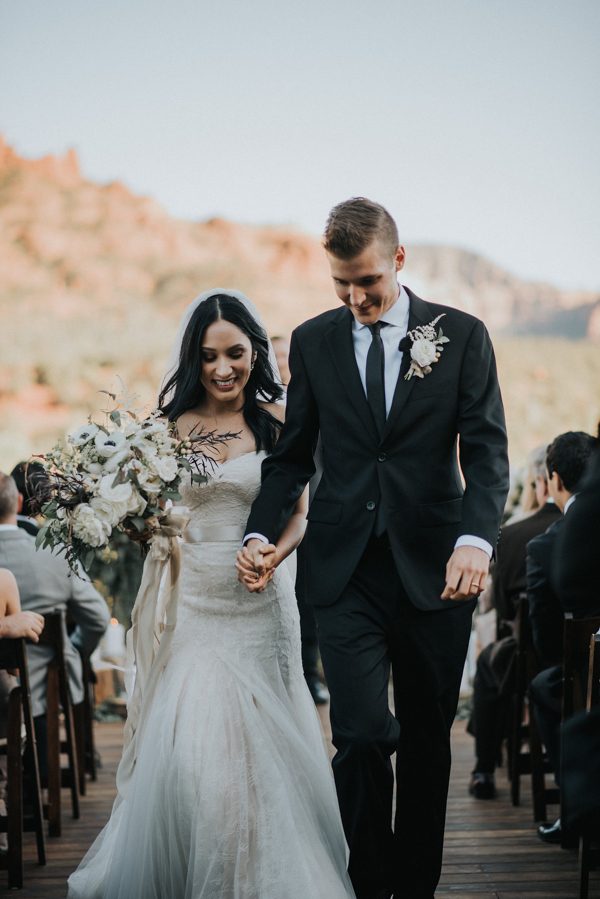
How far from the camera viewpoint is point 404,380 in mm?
3400

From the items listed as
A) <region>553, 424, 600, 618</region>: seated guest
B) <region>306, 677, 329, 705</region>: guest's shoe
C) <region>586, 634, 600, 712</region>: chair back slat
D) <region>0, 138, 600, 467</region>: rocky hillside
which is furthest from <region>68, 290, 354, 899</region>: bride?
<region>0, 138, 600, 467</region>: rocky hillside

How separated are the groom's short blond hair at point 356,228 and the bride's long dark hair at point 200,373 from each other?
84cm

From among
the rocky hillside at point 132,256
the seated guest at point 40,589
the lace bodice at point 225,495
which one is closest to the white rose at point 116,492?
the lace bodice at point 225,495

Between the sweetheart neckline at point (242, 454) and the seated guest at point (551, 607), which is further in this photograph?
the seated guest at point (551, 607)

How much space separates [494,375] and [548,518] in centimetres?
256

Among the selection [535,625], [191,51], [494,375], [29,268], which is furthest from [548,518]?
[191,51]

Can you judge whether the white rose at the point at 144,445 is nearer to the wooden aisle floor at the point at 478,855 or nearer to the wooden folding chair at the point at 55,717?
the wooden aisle floor at the point at 478,855

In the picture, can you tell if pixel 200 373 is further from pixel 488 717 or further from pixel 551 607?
pixel 488 717

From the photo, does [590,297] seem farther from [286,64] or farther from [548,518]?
[548,518]

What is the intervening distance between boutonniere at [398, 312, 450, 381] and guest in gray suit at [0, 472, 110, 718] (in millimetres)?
2440

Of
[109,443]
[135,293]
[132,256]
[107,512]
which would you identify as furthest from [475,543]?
[132,256]

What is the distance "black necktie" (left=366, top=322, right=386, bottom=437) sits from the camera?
3.40m

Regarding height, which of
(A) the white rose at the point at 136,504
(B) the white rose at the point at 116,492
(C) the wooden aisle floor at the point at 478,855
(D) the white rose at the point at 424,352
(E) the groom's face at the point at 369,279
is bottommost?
(C) the wooden aisle floor at the point at 478,855

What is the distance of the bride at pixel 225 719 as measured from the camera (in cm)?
346
